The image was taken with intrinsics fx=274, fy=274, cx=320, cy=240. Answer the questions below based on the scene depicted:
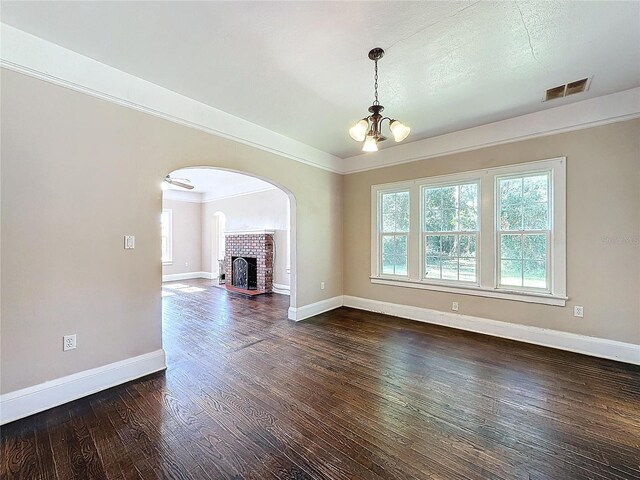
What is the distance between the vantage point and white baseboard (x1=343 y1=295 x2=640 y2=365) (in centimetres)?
309

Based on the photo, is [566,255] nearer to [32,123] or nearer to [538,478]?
[538,478]

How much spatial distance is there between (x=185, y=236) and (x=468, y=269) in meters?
8.52

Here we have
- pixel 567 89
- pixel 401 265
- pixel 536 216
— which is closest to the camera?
pixel 567 89

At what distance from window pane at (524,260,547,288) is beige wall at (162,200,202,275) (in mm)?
9131

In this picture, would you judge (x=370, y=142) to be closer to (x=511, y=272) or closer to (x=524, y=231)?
(x=524, y=231)

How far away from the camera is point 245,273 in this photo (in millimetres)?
7332

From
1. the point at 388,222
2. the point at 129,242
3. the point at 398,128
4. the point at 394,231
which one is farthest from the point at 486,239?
the point at 129,242

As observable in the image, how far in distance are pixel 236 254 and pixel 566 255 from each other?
7.00 m

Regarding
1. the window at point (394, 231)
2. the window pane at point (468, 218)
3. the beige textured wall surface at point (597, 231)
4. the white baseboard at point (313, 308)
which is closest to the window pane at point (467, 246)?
the window pane at point (468, 218)

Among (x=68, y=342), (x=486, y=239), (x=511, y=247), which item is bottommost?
(x=68, y=342)

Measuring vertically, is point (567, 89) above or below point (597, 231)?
above

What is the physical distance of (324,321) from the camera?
15.0 feet

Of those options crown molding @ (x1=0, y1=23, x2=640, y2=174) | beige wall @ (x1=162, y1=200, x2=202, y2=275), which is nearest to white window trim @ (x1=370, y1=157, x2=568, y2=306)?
crown molding @ (x1=0, y1=23, x2=640, y2=174)

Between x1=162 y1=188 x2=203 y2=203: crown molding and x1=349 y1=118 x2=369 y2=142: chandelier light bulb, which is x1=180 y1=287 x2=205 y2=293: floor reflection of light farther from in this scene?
x1=349 y1=118 x2=369 y2=142: chandelier light bulb
